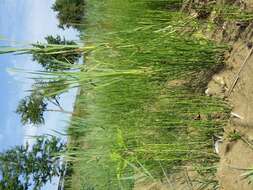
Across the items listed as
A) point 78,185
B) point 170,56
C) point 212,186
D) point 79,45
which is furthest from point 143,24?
point 78,185

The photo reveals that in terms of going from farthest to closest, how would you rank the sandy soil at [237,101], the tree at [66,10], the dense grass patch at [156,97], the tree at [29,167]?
the tree at [66,10], the tree at [29,167], the dense grass patch at [156,97], the sandy soil at [237,101]

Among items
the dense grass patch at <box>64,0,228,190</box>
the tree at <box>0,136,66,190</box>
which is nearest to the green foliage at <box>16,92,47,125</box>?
the tree at <box>0,136,66,190</box>

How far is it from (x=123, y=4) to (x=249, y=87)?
3.97 ft

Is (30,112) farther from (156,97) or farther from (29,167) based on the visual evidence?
(156,97)

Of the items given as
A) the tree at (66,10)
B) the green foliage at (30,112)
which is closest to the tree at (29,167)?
the green foliage at (30,112)

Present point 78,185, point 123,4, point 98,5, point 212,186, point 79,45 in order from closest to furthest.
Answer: point 79,45, point 212,186, point 123,4, point 98,5, point 78,185

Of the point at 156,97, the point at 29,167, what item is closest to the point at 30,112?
the point at 29,167

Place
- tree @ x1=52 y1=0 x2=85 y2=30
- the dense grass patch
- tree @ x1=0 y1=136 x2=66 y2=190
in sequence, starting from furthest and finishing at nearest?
1. tree @ x1=52 y1=0 x2=85 y2=30
2. tree @ x1=0 y1=136 x2=66 y2=190
3. the dense grass patch

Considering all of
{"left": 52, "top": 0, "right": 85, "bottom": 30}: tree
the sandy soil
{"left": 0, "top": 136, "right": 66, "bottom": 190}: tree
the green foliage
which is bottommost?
the sandy soil

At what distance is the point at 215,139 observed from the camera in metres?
2.68

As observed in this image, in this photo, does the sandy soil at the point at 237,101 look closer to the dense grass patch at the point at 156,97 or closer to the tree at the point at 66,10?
the dense grass patch at the point at 156,97

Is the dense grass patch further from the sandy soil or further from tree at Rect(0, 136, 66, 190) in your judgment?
tree at Rect(0, 136, 66, 190)

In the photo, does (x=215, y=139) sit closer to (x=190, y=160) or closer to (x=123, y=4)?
(x=190, y=160)

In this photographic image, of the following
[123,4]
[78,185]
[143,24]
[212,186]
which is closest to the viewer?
[212,186]
